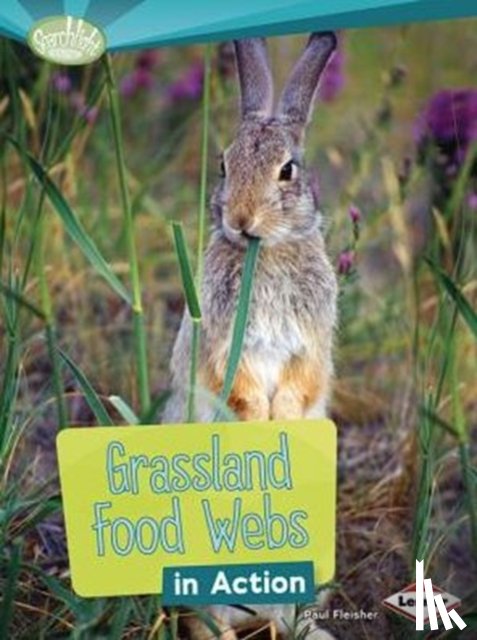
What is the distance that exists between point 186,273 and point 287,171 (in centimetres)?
19

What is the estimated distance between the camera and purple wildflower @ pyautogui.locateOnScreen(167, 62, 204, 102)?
2688 mm

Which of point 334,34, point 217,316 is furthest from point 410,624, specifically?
point 334,34

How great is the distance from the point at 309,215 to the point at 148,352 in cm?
36

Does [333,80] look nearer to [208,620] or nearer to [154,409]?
[154,409]

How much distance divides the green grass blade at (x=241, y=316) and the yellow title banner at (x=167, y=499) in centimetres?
6

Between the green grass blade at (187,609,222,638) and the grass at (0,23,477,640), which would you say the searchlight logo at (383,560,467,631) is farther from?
the green grass blade at (187,609,222,638)

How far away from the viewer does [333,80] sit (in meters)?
2.56

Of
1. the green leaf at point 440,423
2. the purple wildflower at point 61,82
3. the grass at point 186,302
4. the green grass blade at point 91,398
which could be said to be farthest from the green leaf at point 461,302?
the purple wildflower at point 61,82

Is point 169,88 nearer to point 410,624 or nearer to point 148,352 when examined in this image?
point 148,352

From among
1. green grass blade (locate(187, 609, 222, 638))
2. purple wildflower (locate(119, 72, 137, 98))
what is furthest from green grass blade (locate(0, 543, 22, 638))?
purple wildflower (locate(119, 72, 137, 98))

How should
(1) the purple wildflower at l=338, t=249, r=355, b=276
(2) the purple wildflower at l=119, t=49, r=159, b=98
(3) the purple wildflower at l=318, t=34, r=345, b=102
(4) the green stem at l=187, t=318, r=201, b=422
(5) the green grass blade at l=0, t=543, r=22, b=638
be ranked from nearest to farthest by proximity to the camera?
(5) the green grass blade at l=0, t=543, r=22, b=638 < (4) the green stem at l=187, t=318, r=201, b=422 < (1) the purple wildflower at l=338, t=249, r=355, b=276 < (3) the purple wildflower at l=318, t=34, r=345, b=102 < (2) the purple wildflower at l=119, t=49, r=159, b=98

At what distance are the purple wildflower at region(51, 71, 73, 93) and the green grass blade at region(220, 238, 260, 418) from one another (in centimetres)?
36

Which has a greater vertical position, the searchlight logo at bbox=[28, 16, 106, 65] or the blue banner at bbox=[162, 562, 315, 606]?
the searchlight logo at bbox=[28, 16, 106, 65]

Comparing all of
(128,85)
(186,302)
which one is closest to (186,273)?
(186,302)
